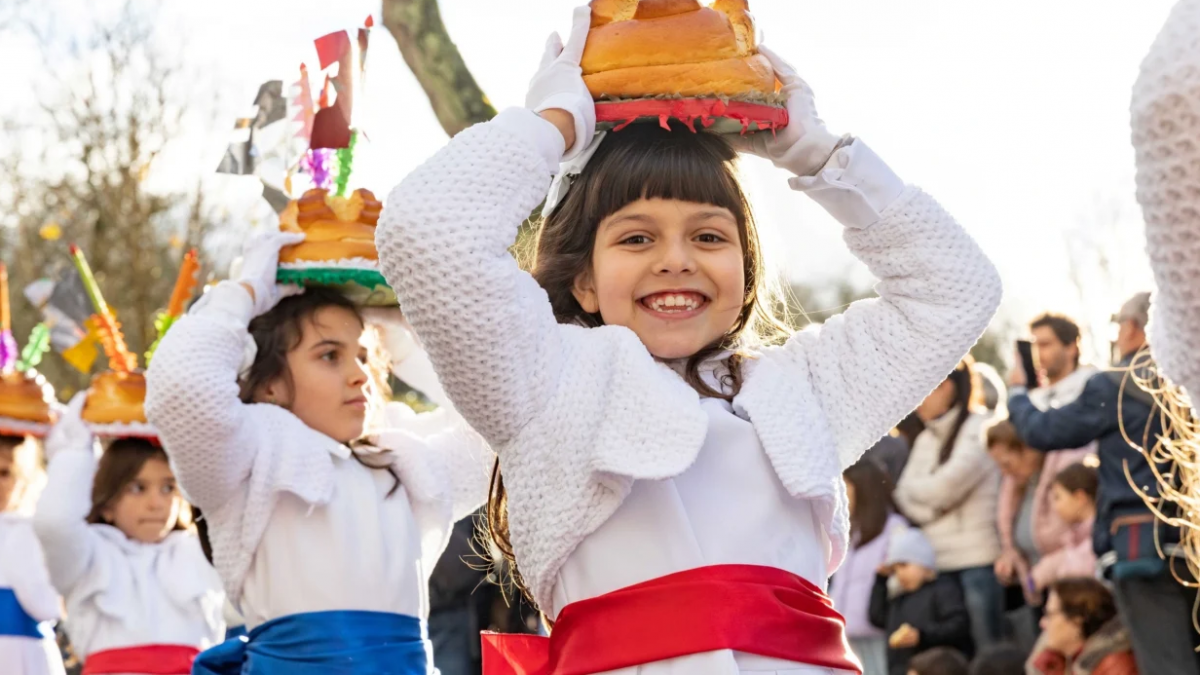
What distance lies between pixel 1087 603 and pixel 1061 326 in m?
1.17

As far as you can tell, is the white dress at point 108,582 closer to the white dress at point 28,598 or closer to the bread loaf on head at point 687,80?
the white dress at point 28,598

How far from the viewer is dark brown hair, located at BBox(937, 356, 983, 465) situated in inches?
262

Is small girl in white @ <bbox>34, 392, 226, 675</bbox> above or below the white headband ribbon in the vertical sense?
below

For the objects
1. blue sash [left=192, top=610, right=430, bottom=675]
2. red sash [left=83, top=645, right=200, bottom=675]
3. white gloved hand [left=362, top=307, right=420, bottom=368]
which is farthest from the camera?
Answer: red sash [left=83, top=645, right=200, bottom=675]

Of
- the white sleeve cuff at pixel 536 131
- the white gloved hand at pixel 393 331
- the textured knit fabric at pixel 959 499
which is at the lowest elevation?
the textured knit fabric at pixel 959 499

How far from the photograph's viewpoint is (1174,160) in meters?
1.28

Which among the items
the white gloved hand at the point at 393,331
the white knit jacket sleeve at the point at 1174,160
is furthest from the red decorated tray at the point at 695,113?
the white gloved hand at the point at 393,331

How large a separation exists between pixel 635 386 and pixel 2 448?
15.2ft

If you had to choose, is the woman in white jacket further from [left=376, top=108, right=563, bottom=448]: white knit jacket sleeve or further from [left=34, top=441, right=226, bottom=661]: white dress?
[left=376, top=108, right=563, bottom=448]: white knit jacket sleeve

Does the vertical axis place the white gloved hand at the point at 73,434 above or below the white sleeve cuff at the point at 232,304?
below

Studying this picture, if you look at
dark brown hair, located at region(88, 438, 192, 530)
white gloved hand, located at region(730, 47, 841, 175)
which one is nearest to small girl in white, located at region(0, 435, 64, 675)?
dark brown hair, located at region(88, 438, 192, 530)

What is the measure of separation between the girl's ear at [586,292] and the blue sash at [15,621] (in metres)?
3.78

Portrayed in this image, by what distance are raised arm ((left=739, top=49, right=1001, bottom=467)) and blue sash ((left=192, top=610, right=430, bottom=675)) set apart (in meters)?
1.64

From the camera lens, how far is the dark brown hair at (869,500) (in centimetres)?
676
